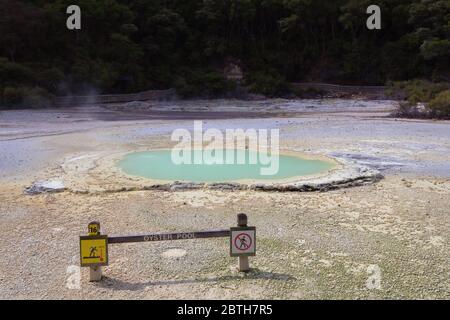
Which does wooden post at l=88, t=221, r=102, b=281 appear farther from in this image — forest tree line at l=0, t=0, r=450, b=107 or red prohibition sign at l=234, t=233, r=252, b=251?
forest tree line at l=0, t=0, r=450, b=107

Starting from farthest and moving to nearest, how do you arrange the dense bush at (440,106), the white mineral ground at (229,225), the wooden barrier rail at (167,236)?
the dense bush at (440,106) → the wooden barrier rail at (167,236) → the white mineral ground at (229,225)

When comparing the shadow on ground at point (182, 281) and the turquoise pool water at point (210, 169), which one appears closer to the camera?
the shadow on ground at point (182, 281)

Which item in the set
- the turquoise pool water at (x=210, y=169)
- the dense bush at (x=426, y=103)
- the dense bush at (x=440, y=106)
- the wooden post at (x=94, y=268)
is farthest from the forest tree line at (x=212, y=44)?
the wooden post at (x=94, y=268)

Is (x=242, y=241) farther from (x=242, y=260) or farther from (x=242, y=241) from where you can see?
(x=242, y=260)

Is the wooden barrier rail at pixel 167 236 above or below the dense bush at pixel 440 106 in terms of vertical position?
below

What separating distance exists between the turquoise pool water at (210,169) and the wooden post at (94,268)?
4.27m

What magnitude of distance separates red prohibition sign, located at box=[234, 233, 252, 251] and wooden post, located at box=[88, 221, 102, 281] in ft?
4.44

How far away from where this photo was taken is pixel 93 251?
4512mm

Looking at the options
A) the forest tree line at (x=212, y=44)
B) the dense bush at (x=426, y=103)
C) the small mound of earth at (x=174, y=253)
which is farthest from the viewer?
the forest tree line at (x=212, y=44)

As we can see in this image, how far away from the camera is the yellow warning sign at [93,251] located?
4480 mm

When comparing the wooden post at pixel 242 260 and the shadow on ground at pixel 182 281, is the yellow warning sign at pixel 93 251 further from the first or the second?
the wooden post at pixel 242 260

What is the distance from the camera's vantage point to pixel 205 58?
3819 centimetres

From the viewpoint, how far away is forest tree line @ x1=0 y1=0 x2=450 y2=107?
29.8 meters

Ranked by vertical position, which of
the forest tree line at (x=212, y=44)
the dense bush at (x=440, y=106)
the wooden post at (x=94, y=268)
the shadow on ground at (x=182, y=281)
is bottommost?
the shadow on ground at (x=182, y=281)
